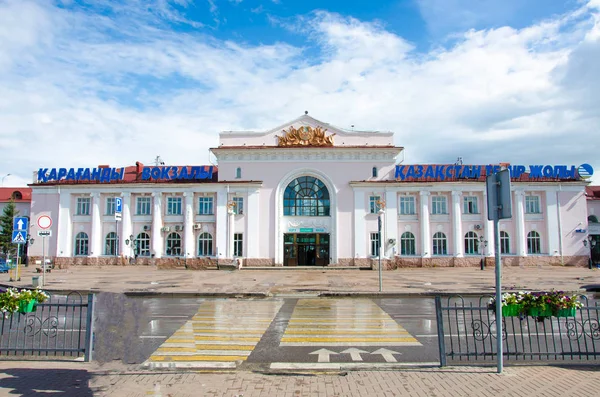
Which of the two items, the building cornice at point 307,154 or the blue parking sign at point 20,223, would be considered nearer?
the blue parking sign at point 20,223

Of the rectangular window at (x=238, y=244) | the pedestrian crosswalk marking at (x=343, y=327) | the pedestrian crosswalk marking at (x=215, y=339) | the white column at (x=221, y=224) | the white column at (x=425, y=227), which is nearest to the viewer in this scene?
the pedestrian crosswalk marking at (x=215, y=339)

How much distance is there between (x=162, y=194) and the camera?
149ft

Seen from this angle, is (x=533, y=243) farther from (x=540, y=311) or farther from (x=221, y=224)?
(x=540, y=311)

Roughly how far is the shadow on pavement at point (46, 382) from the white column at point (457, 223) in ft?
134

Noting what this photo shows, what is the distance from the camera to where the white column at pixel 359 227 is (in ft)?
143

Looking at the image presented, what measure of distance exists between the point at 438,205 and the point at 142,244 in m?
30.6

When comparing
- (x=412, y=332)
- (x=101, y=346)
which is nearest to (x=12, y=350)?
(x=101, y=346)

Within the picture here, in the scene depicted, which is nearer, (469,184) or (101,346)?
(101,346)

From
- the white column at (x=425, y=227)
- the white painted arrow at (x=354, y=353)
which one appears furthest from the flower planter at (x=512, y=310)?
the white column at (x=425, y=227)

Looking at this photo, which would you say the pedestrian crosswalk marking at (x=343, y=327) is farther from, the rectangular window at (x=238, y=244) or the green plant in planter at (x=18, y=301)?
the rectangular window at (x=238, y=244)

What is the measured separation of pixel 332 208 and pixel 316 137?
292 inches

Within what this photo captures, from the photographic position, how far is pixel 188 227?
4450cm

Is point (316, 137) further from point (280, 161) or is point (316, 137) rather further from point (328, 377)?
point (328, 377)

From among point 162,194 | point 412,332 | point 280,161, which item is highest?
point 280,161
